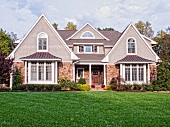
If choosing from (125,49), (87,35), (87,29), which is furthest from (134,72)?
(87,29)

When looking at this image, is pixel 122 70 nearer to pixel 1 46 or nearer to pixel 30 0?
pixel 30 0

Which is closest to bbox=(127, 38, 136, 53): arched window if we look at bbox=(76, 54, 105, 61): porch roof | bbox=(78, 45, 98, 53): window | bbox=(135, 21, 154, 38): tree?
bbox=(76, 54, 105, 61): porch roof

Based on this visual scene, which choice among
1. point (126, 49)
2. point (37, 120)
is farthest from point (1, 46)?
point (37, 120)

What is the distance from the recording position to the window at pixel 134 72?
2453 cm

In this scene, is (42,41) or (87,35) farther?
(87,35)

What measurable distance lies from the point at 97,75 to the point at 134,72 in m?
5.14

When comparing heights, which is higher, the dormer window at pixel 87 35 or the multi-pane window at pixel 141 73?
the dormer window at pixel 87 35

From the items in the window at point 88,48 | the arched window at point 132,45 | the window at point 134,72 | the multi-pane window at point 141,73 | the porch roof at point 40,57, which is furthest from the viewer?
the window at point 88,48

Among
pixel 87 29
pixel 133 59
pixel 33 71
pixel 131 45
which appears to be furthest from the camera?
pixel 87 29

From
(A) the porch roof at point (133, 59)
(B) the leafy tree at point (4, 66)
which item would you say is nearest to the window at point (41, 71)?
(B) the leafy tree at point (4, 66)

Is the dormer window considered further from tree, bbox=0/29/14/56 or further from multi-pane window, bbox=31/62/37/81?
tree, bbox=0/29/14/56

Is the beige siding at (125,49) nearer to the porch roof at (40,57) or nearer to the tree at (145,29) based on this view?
the porch roof at (40,57)

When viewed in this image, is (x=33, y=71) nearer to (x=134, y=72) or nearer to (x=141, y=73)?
(x=134, y=72)

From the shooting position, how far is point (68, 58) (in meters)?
24.6
